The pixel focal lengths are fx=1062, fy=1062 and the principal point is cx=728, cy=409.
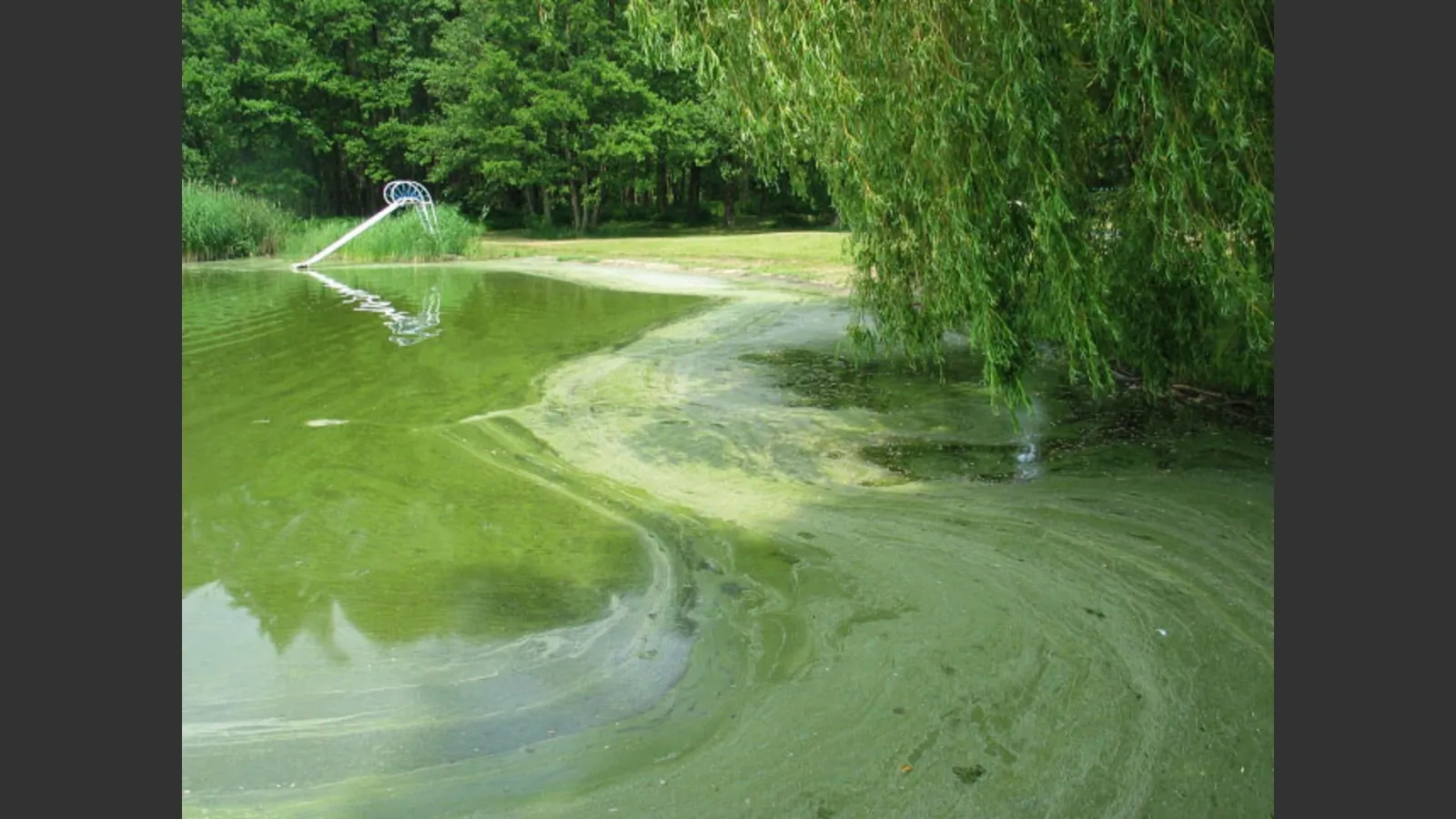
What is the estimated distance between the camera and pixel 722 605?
4.30 metres

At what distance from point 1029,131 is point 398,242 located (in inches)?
803

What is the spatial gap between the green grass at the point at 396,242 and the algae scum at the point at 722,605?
1562 centimetres

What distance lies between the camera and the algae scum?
3.05 meters

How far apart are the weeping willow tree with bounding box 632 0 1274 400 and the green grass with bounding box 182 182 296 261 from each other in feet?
64.7

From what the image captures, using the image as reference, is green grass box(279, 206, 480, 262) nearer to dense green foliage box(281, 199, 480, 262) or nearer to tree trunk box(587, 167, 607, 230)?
dense green foliage box(281, 199, 480, 262)

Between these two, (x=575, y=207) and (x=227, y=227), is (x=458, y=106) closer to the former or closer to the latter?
(x=575, y=207)

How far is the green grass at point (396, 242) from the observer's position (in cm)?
2338

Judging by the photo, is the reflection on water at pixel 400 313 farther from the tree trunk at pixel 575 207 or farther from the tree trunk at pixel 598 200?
the tree trunk at pixel 598 200

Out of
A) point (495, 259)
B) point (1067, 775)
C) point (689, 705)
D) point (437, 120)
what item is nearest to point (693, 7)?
point (689, 705)

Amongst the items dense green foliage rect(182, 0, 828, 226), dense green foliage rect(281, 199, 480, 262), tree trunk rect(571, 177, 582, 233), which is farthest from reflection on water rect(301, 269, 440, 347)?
dense green foliage rect(182, 0, 828, 226)

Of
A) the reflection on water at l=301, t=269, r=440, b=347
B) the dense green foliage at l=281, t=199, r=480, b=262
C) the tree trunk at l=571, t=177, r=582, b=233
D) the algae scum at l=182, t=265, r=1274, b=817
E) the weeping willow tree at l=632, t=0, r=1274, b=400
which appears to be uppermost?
the tree trunk at l=571, t=177, r=582, b=233

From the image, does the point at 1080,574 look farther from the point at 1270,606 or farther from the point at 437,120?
the point at 437,120

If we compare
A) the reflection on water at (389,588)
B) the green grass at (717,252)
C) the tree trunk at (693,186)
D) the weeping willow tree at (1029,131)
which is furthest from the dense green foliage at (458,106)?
the weeping willow tree at (1029,131)

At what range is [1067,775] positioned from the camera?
3.01 m
